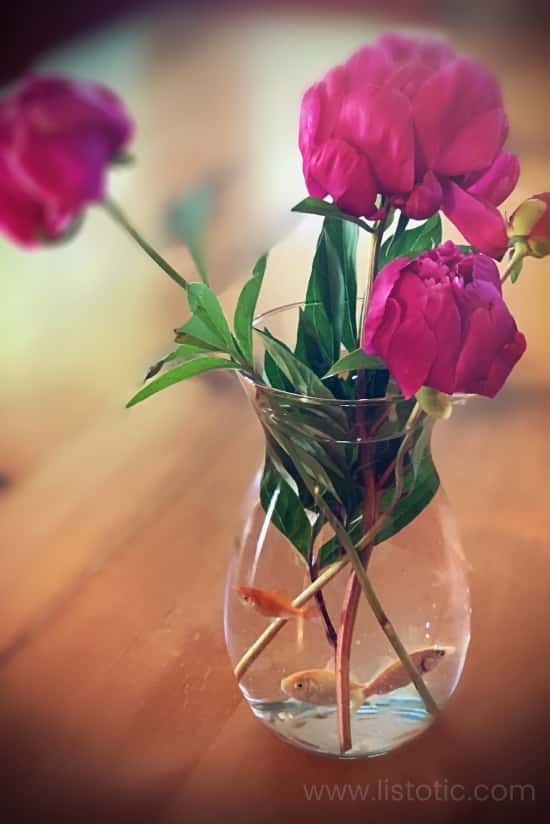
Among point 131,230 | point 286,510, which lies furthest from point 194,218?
point 286,510

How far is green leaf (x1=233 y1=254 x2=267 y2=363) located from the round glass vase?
18 mm

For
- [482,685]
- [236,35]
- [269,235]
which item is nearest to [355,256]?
[269,235]

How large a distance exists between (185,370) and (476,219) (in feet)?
0.50

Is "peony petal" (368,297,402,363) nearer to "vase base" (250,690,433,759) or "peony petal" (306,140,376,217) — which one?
"peony petal" (306,140,376,217)

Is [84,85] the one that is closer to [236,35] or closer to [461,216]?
[461,216]

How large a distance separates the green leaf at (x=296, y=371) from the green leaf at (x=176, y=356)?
3 centimetres

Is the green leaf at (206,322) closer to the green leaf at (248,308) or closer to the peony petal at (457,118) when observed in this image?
the green leaf at (248,308)

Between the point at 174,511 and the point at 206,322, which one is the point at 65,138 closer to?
the point at 206,322

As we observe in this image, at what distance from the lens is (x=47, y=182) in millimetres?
270

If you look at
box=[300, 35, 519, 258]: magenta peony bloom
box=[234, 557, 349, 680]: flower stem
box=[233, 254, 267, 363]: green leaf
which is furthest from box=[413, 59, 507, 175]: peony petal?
box=[234, 557, 349, 680]: flower stem

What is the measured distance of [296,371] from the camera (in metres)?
0.45

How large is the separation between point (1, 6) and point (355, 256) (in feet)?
0.66

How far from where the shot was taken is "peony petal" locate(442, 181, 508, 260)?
393mm

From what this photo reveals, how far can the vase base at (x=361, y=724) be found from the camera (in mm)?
522
